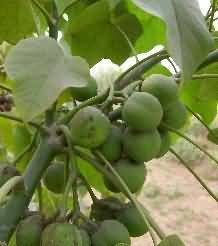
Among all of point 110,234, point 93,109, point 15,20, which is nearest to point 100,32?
point 15,20

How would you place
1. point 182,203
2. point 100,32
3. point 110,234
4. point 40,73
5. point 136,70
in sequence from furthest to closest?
point 182,203 < point 100,32 < point 136,70 < point 110,234 < point 40,73

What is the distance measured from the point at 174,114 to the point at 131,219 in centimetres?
15

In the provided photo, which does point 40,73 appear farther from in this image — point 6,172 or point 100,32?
point 100,32

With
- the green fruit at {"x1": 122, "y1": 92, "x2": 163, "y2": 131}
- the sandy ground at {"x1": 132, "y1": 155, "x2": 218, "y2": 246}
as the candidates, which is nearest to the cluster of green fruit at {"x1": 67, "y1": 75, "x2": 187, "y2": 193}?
the green fruit at {"x1": 122, "y1": 92, "x2": 163, "y2": 131}

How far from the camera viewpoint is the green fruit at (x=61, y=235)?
65cm

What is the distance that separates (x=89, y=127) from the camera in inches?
26.4

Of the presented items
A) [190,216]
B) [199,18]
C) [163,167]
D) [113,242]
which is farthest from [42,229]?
[163,167]

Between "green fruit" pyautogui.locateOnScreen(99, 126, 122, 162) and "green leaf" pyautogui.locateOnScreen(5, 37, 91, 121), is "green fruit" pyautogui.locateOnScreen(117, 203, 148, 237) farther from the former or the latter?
"green leaf" pyautogui.locateOnScreen(5, 37, 91, 121)

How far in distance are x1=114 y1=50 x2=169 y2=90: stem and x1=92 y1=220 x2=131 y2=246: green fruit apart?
182 mm

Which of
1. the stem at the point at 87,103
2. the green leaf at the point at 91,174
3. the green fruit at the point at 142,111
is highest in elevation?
the stem at the point at 87,103

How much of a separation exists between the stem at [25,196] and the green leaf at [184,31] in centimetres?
21

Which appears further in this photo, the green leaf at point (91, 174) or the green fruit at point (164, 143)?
the green leaf at point (91, 174)

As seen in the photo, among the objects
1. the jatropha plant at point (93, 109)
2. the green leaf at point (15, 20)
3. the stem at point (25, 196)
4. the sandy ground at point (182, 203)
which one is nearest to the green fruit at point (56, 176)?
the jatropha plant at point (93, 109)

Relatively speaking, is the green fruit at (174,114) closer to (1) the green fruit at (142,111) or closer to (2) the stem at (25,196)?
(1) the green fruit at (142,111)
